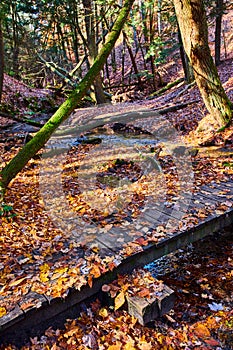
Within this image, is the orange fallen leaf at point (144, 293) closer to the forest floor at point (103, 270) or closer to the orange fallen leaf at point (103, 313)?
the forest floor at point (103, 270)

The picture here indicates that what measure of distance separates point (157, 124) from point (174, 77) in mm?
9936

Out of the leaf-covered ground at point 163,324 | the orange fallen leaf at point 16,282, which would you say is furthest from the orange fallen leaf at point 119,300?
the orange fallen leaf at point 16,282

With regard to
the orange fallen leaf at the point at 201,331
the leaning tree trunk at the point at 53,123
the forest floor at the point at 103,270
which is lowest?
the orange fallen leaf at the point at 201,331

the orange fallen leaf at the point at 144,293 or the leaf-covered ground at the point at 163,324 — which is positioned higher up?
the orange fallen leaf at the point at 144,293

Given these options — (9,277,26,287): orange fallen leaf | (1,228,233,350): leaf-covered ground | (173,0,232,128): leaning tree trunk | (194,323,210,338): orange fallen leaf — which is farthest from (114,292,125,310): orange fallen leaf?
(173,0,232,128): leaning tree trunk

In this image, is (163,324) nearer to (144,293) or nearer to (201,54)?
(144,293)

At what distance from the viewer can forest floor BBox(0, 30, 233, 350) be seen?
329 cm

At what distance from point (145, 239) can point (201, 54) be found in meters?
5.60

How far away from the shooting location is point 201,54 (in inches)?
300

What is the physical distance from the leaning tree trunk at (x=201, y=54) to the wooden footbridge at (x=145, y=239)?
127 inches

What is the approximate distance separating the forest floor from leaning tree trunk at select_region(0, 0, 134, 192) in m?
0.66

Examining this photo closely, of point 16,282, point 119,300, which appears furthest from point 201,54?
point 16,282

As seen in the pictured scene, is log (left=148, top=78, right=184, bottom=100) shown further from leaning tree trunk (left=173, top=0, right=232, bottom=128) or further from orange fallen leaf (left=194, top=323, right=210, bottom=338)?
orange fallen leaf (left=194, top=323, right=210, bottom=338)

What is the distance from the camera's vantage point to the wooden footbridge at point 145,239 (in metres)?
3.13
